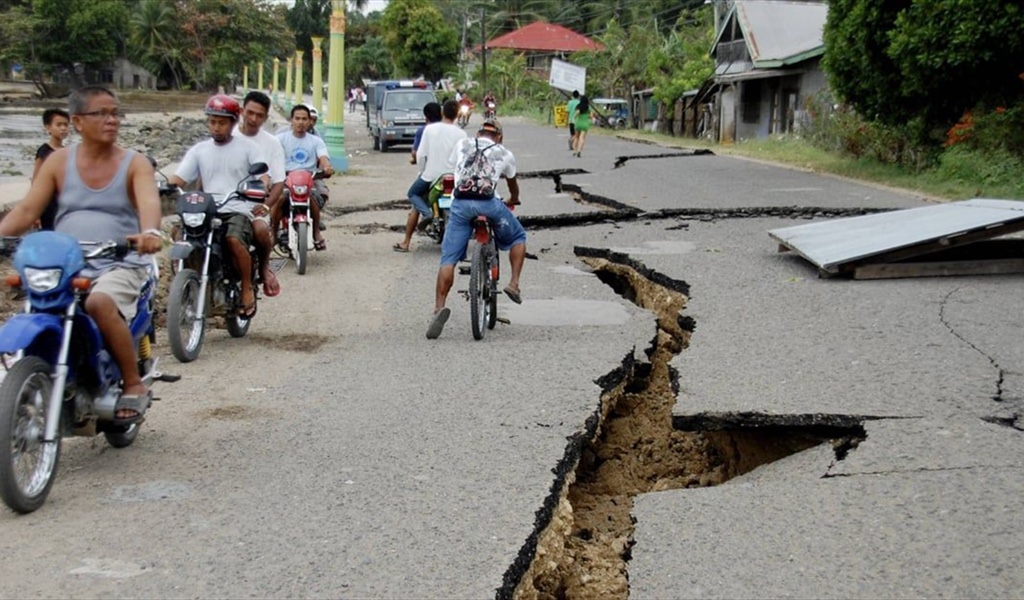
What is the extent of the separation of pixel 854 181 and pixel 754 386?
43.2 feet


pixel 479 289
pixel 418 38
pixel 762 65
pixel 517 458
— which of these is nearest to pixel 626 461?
pixel 517 458

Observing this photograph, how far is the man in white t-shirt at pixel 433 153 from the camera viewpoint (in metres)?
11.1

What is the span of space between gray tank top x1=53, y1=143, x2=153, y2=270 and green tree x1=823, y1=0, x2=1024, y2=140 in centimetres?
1382

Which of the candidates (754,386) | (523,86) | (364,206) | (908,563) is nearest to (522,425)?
(754,386)

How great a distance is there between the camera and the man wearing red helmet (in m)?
7.38

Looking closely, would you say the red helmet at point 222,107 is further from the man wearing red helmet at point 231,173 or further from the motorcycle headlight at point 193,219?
the motorcycle headlight at point 193,219

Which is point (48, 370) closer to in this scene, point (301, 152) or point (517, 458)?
point (517, 458)

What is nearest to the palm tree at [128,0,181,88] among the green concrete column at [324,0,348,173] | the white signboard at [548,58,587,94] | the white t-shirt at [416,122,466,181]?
the white signboard at [548,58,587,94]

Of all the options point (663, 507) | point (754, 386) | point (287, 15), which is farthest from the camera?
point (287, 15)

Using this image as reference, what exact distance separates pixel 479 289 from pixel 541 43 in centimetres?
8332

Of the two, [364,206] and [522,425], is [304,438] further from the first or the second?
[364,206]

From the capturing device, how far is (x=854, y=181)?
1828 centimetres

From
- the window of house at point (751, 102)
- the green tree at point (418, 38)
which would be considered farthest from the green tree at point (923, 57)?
the green tree at point (418, 38)

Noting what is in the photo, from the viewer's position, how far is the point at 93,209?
495 cm
